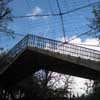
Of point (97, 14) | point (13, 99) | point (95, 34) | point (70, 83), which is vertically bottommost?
point (13, 99)

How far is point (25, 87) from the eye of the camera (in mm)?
15086

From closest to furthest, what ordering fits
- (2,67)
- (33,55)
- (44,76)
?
(33,55) < (2,67) < (44,76)

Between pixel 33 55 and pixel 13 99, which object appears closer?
pixel 33 55

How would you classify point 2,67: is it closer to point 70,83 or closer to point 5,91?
point 5,91

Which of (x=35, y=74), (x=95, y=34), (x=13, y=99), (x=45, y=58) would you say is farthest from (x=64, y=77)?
(x=95, y=34)

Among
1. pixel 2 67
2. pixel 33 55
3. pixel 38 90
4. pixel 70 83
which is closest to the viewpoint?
pixel 33 55

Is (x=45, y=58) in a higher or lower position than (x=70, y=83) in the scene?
higher

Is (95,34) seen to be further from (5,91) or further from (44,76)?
(5,91)

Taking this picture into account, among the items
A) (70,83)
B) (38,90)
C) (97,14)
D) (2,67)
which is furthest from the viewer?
(70,83)

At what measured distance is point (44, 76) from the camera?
14.9 m

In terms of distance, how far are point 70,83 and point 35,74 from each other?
4.61 m

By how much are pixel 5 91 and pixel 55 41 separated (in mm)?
8956

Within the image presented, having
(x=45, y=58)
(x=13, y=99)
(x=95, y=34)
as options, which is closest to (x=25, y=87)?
(x=13, y=99)

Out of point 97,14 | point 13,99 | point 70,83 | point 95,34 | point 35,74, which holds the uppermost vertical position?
point 97,14
